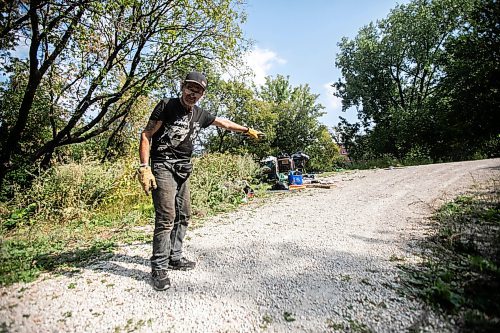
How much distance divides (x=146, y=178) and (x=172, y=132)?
1.75 feet

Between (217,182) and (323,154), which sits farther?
(323,154)

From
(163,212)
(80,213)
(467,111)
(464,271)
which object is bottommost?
(464,271)

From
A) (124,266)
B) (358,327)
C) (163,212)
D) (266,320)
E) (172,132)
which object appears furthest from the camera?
(124,266)

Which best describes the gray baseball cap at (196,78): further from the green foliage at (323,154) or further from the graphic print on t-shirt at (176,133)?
the green foliage at (323,154)

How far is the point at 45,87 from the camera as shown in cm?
778

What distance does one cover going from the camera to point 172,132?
2463mm

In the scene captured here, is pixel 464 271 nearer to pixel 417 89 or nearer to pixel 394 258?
pixel 394 258

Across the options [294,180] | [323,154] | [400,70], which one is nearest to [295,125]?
[323,154]

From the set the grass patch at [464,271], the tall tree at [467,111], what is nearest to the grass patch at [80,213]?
the grass patch at [464,271]

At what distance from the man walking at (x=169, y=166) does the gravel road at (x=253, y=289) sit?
0.80 feet

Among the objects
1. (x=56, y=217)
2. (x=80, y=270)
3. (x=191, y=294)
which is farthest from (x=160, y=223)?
(x=56, y=217)

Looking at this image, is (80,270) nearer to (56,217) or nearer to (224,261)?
(224,261)

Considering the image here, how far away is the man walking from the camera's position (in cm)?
231

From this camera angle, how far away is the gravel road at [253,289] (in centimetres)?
175
